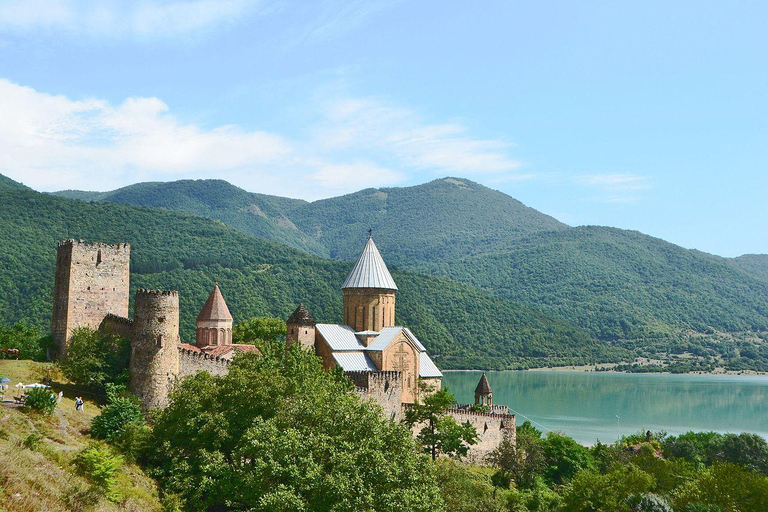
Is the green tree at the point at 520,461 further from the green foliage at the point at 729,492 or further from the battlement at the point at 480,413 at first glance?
the green foliage at the point at 729,492

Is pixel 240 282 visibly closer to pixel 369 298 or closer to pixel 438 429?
pixel 369 298

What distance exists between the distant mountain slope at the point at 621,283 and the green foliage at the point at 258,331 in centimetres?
9478

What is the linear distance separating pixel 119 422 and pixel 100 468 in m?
4.73

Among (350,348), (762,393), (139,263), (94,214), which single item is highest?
(94,214)

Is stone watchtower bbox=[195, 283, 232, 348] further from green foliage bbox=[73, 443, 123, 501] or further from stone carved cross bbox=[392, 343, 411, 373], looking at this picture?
green foliage bbox=[73, 443, 123, 501]

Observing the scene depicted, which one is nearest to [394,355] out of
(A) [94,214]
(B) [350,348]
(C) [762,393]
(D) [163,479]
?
(B) [350,348]

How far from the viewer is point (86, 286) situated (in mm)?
25391

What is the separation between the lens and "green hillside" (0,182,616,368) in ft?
173

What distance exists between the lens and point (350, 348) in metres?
31.9

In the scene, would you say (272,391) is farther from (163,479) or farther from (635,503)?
(635,503)

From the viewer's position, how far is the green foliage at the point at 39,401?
18.1 meters

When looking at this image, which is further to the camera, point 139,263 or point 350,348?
point 139,263

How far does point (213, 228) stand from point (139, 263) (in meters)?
28.1

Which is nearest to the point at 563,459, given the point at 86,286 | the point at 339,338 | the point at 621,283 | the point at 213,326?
the point at 339,338
